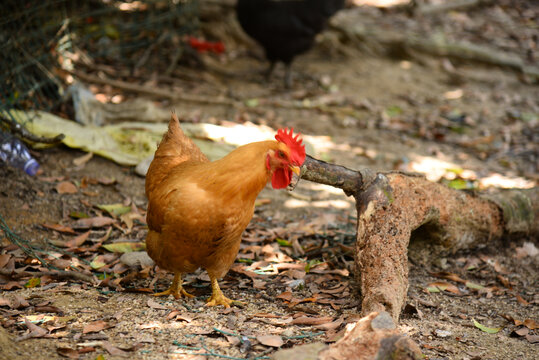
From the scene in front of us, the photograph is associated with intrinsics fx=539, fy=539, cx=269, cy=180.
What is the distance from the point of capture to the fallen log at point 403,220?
3.13 m

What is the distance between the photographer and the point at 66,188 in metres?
4.51

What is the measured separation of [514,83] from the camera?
8930 mm

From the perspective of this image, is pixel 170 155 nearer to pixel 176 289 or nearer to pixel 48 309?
pixel 176 289

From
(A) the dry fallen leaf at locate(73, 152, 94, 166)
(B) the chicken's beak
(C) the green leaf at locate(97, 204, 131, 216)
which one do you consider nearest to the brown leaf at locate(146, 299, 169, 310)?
(B) the chicken's beak

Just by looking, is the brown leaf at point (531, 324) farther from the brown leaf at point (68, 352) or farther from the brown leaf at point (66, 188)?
the brown leaf at point (66, 188)

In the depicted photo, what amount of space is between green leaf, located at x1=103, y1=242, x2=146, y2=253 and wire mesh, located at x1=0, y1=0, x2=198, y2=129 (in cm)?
157

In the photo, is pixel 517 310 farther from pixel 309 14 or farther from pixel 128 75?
pixel 128 75

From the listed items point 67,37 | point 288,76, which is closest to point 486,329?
point 67,37

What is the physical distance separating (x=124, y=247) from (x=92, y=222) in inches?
16.2

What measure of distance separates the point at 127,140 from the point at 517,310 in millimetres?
3750

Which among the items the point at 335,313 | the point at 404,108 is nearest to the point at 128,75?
the point at 404,108

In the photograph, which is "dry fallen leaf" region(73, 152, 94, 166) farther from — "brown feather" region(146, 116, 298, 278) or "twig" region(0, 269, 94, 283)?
"brown feather" region(146, 116, 298, 278)

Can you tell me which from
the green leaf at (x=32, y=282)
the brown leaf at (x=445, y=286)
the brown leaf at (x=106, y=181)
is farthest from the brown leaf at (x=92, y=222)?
the brown leaf at (x=445, y=286)

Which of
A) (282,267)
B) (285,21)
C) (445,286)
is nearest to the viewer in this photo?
(445,286)
